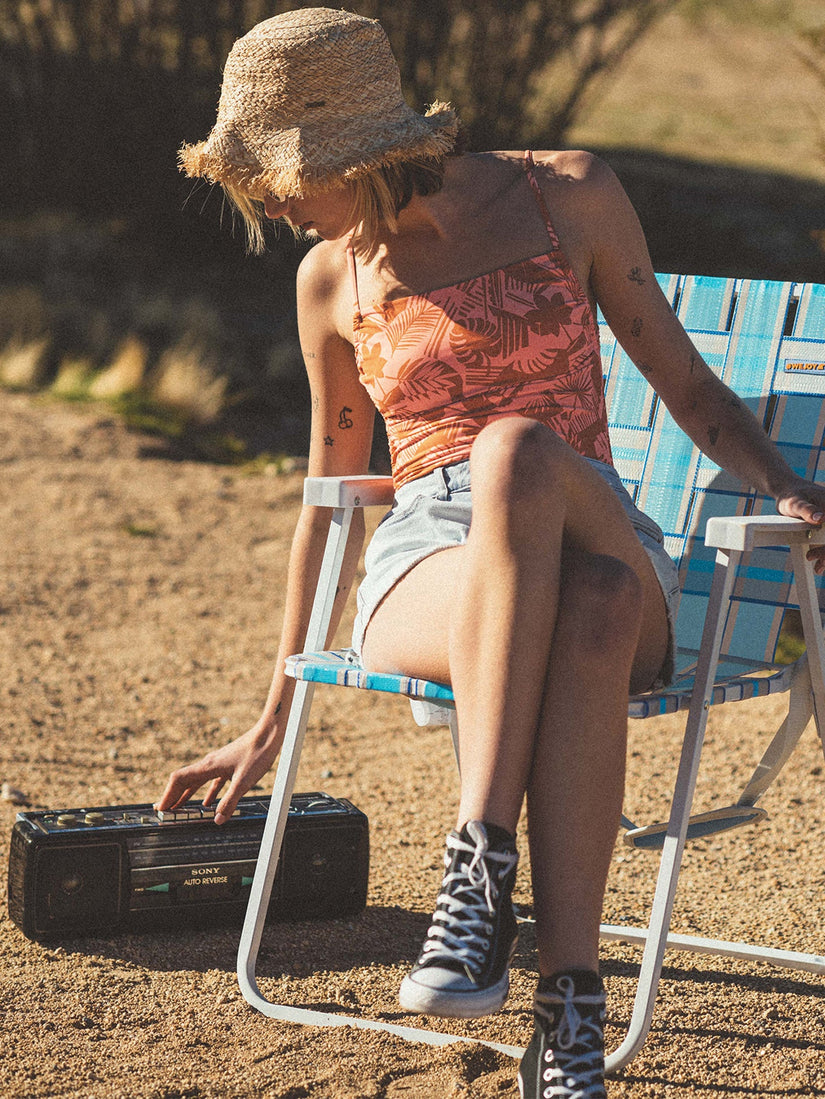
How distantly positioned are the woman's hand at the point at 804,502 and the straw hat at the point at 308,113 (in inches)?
31.1

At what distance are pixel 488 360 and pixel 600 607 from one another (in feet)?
1.90

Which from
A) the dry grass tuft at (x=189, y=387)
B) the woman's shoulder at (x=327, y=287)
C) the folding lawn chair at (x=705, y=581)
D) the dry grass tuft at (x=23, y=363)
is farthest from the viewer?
the dry grass tuft at (x=23, y=363)

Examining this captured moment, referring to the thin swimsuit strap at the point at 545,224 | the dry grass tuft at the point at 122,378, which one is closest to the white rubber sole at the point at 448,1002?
the thin swimsuit strap at the point at 545,224

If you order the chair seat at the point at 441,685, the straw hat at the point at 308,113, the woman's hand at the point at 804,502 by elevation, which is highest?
the straw hat at the point at 308,113

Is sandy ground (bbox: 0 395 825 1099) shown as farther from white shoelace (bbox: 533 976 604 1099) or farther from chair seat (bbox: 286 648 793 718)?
chair seat (bbox: 286 648 793 718)

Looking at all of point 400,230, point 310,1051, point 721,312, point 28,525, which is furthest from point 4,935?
point 28,525

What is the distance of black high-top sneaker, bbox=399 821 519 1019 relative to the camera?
1.66m

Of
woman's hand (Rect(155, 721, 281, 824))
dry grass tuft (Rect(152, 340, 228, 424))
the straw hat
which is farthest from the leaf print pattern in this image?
dry grass tuft (Rect(152, 340, 228, 424))

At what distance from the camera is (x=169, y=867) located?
8.60ft

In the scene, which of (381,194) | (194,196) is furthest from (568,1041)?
(194,196)

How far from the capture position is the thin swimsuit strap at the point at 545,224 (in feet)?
7.61

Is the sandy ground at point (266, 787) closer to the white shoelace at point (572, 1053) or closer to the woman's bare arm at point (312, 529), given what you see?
the white shoelace at point (572, 1053)

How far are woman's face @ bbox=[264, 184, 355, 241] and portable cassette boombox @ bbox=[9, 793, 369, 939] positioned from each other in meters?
1.15

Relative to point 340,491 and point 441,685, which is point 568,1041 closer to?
point 441,685
